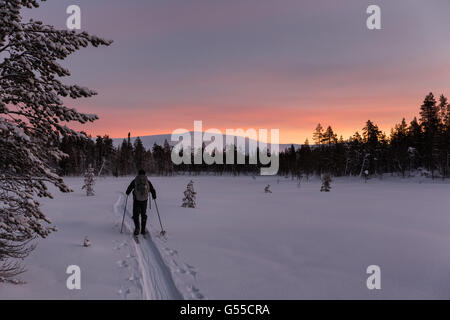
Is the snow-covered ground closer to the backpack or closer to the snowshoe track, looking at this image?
the snowshoe track

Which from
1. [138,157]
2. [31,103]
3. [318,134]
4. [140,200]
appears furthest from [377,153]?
[138,157]

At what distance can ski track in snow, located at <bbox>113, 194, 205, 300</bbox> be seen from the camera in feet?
16.5

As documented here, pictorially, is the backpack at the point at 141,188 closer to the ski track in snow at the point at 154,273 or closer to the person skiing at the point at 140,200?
the person skiing at the point at 140,200

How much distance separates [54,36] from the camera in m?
4.93

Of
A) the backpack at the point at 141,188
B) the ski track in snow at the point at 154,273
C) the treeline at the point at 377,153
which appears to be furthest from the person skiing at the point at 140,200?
the treeline at the point at 377,153

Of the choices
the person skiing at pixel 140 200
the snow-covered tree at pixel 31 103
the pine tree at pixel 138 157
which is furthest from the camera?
the pine tree at pixel 138 157

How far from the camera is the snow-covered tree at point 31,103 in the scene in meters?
4.46

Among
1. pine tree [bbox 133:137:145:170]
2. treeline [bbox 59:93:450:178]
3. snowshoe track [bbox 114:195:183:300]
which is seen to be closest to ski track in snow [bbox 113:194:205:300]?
snowshoe track [bbox 114:195:183:300]

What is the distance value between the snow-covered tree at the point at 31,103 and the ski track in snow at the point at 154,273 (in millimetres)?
2080

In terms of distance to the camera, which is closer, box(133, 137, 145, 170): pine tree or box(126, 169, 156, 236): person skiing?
box(126, 169, 156, 236): person skiing

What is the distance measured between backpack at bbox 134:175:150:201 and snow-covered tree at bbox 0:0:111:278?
15.2ft

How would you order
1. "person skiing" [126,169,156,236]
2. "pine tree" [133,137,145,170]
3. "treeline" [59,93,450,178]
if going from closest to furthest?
"person skiing" [126,169,156,236]
"treeline" [59,93,450,178]
"pine tree" [133,137,145,170]
